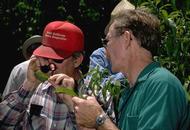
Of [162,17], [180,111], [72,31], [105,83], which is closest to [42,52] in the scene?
[72,31]

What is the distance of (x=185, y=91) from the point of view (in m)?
2.82

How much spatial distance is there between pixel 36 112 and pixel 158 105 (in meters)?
1.33

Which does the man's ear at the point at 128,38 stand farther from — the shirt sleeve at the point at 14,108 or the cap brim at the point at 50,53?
the shirt sleeve at the point at 14,108

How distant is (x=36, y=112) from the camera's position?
3.85 metres

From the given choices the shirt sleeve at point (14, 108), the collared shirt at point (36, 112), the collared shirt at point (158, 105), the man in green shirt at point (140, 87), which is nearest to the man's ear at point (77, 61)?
the collared shirt at point (36, 112)

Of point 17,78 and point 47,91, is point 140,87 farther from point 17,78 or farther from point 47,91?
point 17,78

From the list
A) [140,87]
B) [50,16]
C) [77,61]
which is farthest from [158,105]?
[50,16]

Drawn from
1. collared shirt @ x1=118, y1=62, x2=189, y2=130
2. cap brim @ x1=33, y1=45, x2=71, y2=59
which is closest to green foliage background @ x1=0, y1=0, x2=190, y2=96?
cap brim @ x1=33, y1=45, x2=71, y2=59

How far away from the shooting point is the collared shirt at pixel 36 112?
3.83 m

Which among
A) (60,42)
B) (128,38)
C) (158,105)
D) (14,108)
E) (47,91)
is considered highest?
(128,38)

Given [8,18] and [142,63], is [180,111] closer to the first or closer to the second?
[142,63]

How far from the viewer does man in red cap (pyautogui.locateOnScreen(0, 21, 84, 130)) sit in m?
3.85

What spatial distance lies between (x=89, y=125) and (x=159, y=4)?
2.53 feet

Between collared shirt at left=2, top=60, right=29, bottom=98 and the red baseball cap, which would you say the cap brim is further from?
collared shirt at left=2, top=60, right=29, bottom=98
